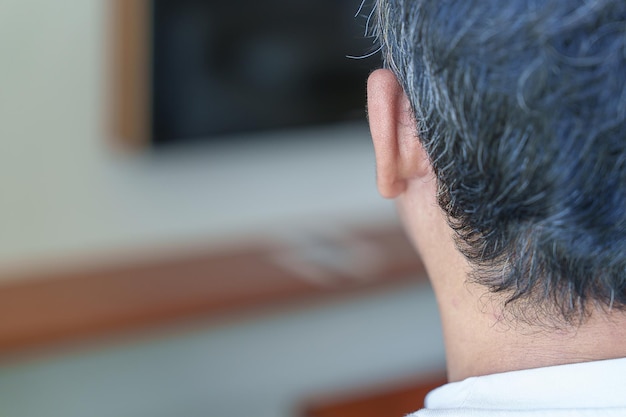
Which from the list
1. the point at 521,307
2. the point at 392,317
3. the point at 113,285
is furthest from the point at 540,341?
the point at 392,317

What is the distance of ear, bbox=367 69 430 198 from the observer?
0.68 meters

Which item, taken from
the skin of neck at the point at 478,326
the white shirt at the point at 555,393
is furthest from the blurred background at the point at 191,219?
the white shirt at the point at 555,393

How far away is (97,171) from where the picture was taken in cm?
218

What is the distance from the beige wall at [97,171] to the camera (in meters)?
2.02

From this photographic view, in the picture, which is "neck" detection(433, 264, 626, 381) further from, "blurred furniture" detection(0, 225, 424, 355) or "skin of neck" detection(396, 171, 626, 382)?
"blurred furniture" detection(0, 225, 424, 355)

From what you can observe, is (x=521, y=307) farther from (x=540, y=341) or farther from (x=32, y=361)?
(x=32, y=361)

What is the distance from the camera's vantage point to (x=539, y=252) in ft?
2.00

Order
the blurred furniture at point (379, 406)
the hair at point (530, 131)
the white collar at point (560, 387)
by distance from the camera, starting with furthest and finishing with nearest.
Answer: the blurred furniture at point (379, 406)
the white collar at point (560, 387)
the hair at point (530, 131)

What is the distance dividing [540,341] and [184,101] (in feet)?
5.48

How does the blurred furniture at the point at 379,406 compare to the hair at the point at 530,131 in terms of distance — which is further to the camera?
the blurred furniture at the point at 379,406

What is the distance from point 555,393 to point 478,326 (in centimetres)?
11

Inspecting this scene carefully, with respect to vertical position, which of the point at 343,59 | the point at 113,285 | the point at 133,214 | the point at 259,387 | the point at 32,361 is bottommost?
the point at 259,387

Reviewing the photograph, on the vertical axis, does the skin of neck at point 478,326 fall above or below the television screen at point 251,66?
below

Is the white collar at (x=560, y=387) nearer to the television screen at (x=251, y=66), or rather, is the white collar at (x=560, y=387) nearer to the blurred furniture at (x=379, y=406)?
the blurred furniture at (x=379, y=406)
